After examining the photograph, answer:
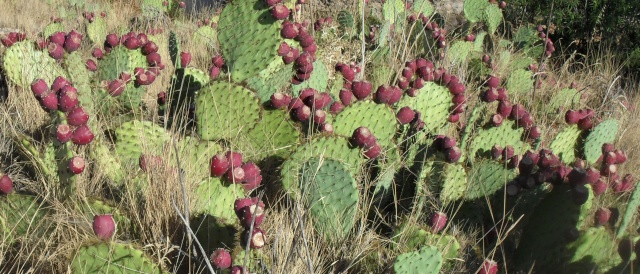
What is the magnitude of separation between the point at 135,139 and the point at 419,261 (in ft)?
3.93

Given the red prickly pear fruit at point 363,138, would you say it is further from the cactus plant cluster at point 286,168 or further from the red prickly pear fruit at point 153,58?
the red prickly pear fruit at point 153,58

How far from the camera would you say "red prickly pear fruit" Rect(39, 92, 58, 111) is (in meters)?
1.73

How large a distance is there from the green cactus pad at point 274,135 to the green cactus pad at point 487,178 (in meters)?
0.65

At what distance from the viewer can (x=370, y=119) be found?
95.4 inches

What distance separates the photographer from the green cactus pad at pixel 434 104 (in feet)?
8.95

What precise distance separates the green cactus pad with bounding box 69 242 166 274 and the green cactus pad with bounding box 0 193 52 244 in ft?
1.00

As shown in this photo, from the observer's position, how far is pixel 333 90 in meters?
Answer: 3.16

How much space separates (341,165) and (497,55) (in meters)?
3.24

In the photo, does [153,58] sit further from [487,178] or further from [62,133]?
[487,178]

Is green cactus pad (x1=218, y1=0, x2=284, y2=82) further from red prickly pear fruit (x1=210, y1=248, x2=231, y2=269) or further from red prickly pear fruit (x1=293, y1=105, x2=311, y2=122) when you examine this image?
red prickly pear fruit (x1=210, y1=248, x2=231, y2=269)

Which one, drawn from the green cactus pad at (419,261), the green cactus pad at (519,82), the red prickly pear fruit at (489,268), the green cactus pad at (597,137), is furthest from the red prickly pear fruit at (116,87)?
the green cactus pad at (519,82)

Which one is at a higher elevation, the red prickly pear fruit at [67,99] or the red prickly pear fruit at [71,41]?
the red prickly pear fruit at [67,99]

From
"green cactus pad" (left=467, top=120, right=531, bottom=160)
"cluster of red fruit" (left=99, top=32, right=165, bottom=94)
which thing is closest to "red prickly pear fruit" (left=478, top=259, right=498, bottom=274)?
"green cactus pad" (left=467, top=120, right=531, bottom=160)

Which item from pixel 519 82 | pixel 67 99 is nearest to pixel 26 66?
pixel 67 99
